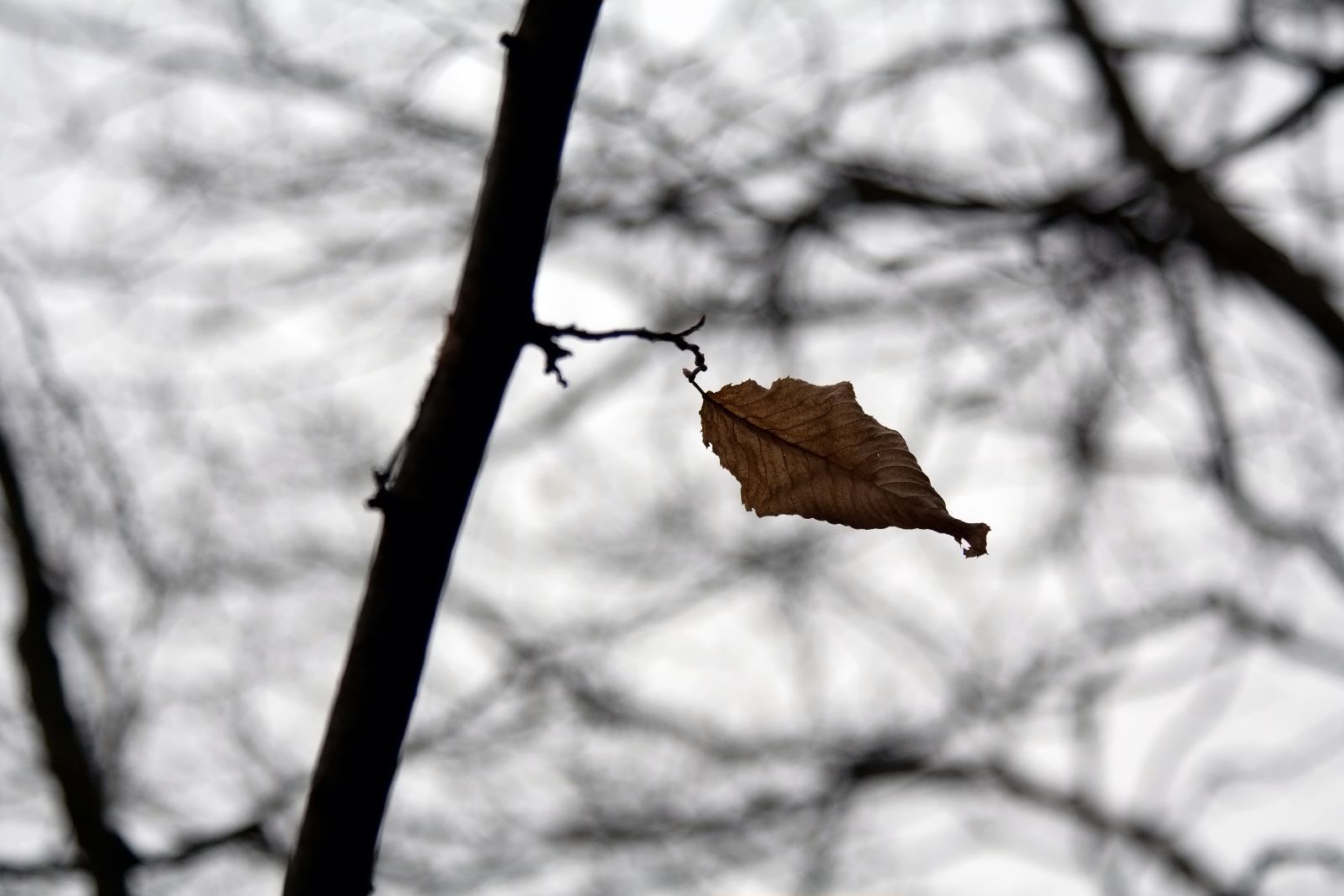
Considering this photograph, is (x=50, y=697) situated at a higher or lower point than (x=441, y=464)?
higher

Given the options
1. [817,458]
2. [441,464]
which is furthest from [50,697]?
[817,458]

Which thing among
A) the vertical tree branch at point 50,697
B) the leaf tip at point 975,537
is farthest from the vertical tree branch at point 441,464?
the vertical tree branch at point 50,697

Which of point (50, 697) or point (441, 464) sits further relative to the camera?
point (50, 697)

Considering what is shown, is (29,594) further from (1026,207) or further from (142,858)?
(1026,207)

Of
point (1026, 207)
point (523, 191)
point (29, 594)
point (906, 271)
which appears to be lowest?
point (523, 191)

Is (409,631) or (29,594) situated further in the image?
(29,594)

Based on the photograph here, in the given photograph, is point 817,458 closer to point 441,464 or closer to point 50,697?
point 441,464

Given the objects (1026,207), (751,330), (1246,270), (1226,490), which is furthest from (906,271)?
(1226,490)

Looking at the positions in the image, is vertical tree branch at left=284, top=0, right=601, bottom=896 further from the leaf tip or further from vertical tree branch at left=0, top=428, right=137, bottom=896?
vertical tree branch at left=0, top=428, right=137, bottom=896
